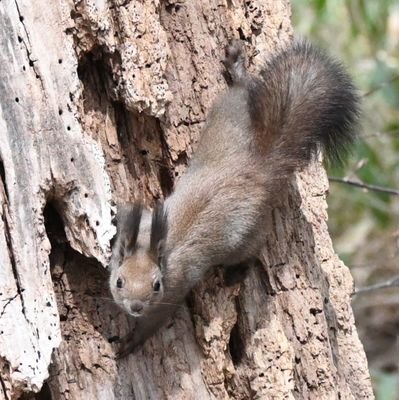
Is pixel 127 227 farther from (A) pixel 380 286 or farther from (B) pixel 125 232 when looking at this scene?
(A) pixel 380 286

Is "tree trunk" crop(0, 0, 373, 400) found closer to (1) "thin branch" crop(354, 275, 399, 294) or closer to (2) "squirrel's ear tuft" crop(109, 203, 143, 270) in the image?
(2) "squirrel's ear tuft" crop(109, 203, 143, 270)

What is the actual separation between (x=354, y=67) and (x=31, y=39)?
4.56 m

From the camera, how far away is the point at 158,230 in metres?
3.59

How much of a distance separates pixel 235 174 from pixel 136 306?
2.16 ft

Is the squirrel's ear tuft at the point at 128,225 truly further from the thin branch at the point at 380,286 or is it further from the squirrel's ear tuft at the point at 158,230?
the thin branch at the point at 380,286

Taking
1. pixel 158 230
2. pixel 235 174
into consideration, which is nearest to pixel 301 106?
pixel 235 174

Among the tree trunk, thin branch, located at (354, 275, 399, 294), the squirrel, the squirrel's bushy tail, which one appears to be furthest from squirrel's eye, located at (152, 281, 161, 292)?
thin branch, located at (354, 275, 399, 294)

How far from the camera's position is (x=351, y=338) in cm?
401

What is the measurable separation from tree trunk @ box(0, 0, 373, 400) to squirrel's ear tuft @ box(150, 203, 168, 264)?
0.10 m

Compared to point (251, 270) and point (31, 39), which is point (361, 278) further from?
point (31, 39)

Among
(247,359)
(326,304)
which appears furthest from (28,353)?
(326,304)

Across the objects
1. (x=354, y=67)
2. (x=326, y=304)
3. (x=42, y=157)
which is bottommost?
(x=326, y=304)

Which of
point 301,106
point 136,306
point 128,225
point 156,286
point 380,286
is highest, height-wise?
point 301,106

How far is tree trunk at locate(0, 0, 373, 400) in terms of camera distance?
10.2 feet
